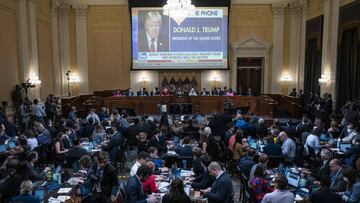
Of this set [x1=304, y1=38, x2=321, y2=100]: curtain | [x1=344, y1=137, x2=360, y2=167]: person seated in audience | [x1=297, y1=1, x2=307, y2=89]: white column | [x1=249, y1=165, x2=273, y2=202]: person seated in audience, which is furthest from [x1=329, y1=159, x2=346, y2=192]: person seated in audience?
[x1=297, y1=1, x2=307, y2=89]: white column

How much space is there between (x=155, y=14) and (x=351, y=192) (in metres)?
16.0

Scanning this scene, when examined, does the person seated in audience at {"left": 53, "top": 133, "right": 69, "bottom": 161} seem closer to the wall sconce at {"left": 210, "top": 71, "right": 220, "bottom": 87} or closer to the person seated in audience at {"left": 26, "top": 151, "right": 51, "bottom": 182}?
the person seated in audience at {"left": 26, "top": 151, "right": 51, "bottom": 182}

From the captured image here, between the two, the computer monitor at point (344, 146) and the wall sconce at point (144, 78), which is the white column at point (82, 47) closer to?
the wall sconce at point (144, 78)

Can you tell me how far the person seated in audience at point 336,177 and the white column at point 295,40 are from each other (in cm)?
1446

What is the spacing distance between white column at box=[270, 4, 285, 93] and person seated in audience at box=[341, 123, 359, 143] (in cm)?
1151

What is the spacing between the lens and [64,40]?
19938mm

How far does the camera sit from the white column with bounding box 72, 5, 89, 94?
1977 cm

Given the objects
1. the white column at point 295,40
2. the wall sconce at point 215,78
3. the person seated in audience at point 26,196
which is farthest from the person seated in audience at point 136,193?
the white column at point 295,40

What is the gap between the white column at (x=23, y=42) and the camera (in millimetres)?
14141

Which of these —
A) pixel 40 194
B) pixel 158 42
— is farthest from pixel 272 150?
pixel 158 42

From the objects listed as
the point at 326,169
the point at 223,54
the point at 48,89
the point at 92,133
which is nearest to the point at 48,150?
the point at 92,133

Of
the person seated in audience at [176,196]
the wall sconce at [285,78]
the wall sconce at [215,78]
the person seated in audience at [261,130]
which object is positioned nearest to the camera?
the person seated in audience at [176,196]

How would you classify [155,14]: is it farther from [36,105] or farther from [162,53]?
[36,105]

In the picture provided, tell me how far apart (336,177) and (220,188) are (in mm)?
2027
